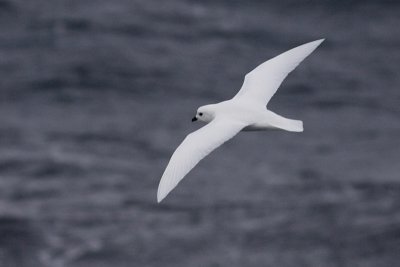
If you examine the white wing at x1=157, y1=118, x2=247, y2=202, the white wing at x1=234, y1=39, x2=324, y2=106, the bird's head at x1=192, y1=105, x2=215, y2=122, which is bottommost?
the white wing at x1=157, y1=118, x2=247, y2=202

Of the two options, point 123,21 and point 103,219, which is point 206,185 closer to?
point 103,219

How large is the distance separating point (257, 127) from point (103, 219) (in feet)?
41.7

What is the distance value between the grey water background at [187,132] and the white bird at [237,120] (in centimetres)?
920

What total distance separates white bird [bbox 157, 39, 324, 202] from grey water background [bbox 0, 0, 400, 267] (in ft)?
30.2

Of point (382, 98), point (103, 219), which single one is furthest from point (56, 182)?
point (382, 98)

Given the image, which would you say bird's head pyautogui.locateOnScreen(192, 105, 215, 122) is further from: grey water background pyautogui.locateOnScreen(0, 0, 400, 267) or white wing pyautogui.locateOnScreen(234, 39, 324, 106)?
grey water background pyautogui.locateOnScreen(0, 0, 400, 267)

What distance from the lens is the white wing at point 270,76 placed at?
1677 centimetres

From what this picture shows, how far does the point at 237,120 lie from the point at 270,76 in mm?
2209

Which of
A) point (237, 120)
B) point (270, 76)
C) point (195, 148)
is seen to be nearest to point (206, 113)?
point (237, 120)

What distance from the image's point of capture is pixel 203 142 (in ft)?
48.2

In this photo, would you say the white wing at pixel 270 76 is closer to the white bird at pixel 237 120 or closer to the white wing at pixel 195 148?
the white bird at pixel 237 120

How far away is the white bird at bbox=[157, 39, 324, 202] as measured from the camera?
47.0ft

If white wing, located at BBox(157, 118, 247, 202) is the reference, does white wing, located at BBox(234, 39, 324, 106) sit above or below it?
above

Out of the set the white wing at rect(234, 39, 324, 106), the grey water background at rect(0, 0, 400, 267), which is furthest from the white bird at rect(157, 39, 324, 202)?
the grey water background at rect(0, 0, 400, 267)
